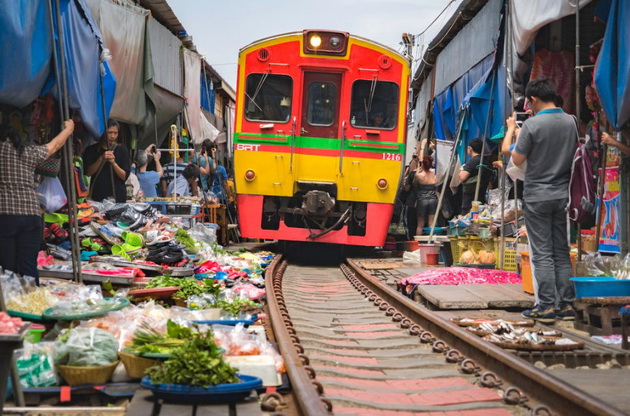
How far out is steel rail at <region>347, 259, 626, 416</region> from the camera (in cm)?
375

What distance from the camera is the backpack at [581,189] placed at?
6.56m

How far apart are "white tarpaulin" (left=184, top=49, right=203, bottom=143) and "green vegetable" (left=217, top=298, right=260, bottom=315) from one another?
13.0 m

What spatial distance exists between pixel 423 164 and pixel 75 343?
11249 millimetres

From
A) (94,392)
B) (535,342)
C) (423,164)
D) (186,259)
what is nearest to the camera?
(94,392)

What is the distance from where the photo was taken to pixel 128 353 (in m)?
4.30

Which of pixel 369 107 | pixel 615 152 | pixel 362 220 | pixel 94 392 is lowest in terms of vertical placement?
pixel 94 392

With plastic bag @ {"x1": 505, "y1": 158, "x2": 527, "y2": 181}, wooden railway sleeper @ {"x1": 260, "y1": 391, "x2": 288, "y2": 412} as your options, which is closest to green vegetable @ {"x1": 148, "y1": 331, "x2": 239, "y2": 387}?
wooden railway sleeper @ {"x1": 260, "y1": 391, "x2": 288, "y2": 412}

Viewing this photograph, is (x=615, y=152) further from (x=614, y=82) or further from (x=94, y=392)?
(x=94, y=392)

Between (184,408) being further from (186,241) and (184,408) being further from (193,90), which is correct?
(193,90)

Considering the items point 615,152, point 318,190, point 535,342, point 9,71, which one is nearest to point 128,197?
point 318,190

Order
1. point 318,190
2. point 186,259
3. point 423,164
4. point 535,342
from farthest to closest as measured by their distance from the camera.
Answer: point 423,164 → point 318,190 → point 186,259 → point 535,342

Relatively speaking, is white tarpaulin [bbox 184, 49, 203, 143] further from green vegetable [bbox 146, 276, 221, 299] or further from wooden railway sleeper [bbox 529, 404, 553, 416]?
wooden railway sleeper [bbox 529, 404, 553, 416]

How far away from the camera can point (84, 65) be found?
28.0 feet

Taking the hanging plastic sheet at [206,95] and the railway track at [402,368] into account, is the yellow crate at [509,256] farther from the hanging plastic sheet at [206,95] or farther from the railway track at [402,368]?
the hanging plastic sheet at [206,95]
